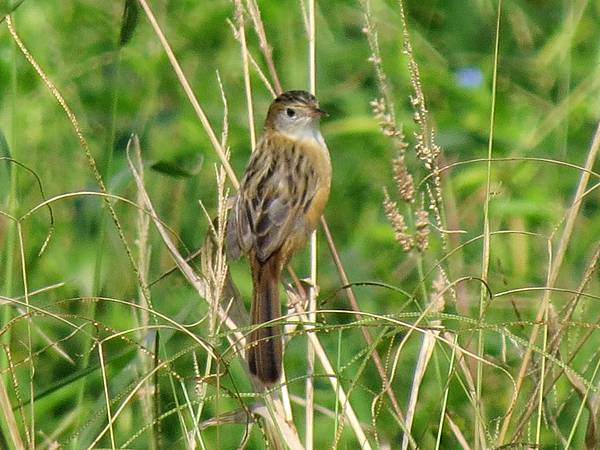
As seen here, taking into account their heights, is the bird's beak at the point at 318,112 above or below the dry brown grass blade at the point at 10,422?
above

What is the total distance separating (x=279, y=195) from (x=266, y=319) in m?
0.88

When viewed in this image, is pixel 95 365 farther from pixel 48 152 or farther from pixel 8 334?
pixel 48 152

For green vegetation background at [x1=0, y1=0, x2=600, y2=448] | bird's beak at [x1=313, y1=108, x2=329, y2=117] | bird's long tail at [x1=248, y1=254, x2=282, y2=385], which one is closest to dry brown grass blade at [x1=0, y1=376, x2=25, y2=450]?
bird's long tail at [x1=248, y1=254, x2=282, y2=385]

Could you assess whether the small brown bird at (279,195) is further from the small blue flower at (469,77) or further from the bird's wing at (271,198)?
the small blue flower at (469,77)

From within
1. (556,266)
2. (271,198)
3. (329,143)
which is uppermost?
(329,143)

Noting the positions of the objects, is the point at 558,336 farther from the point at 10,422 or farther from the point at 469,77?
the point at 469,77

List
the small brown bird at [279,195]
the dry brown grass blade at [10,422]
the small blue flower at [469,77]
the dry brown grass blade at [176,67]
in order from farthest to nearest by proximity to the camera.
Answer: the small blue flower at [469,77]
the small brown bird at [279,195]
the dry brown grass blade at [176,67]
the dry brown grass blade at [10,422]

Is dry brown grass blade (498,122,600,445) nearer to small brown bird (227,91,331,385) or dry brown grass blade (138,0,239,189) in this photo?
dry brown grass blade (138,0,239,189)

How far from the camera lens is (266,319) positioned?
4020 mm

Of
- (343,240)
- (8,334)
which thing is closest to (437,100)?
(343,240)

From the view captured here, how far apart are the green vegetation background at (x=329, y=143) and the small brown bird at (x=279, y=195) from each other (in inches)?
6.3

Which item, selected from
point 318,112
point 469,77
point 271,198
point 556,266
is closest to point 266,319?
point 271,198

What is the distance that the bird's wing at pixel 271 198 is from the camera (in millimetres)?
4551

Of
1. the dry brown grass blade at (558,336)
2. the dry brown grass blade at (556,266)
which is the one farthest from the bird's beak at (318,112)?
the dry brown grass blade at (558,336)
